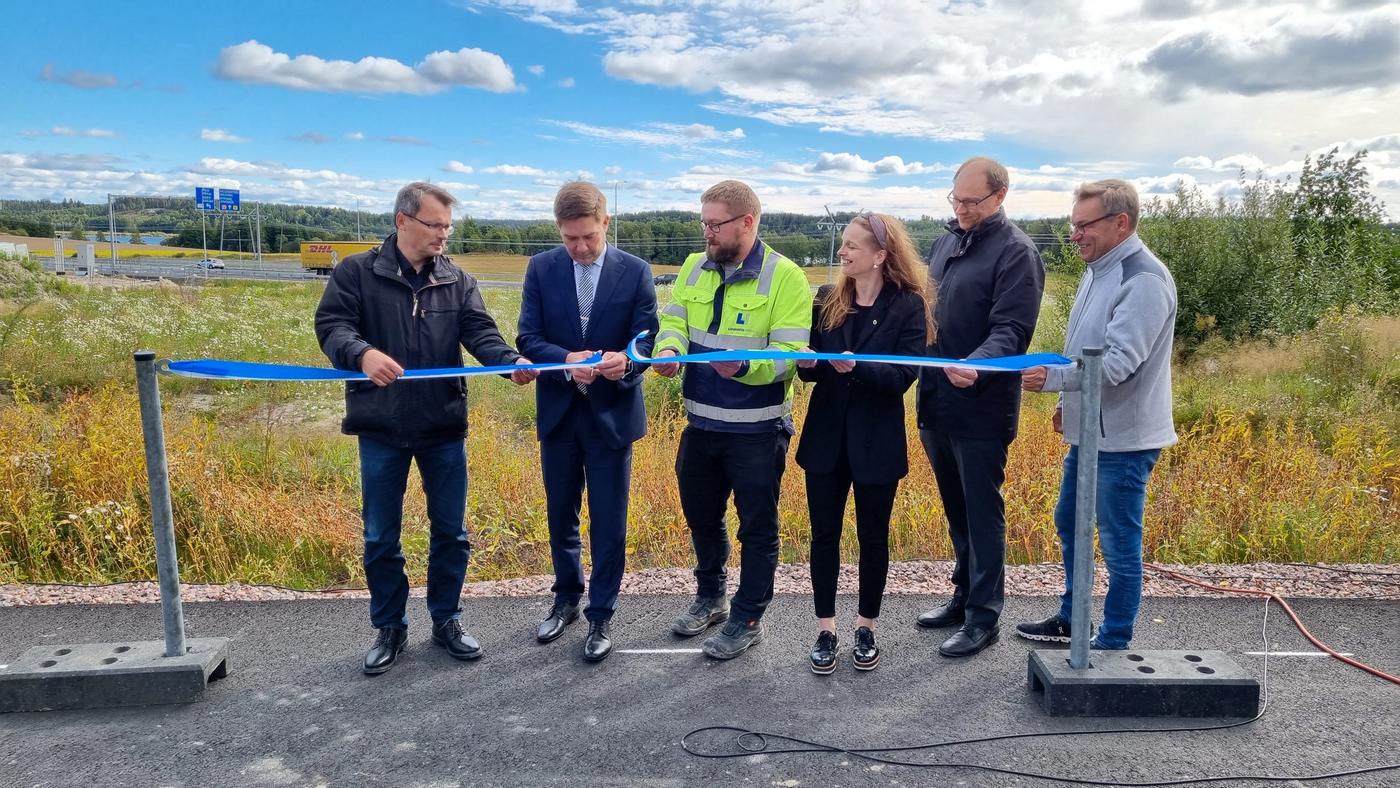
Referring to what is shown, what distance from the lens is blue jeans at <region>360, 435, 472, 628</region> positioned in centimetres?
402

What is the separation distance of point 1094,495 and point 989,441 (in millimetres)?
536

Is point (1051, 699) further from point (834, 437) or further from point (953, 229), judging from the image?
point (953, 229)

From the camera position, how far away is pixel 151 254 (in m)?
67.1

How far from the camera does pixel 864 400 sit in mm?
3863

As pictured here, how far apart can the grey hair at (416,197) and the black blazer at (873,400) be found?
180 cm

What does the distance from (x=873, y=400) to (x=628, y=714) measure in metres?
1.68

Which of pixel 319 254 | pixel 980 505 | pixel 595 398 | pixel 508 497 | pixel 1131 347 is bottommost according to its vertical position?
pixel 508 497

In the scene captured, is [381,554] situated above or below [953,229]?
below

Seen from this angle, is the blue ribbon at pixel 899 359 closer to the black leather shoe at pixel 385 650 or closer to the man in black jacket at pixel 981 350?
the man in black jacket at pixel 981 350

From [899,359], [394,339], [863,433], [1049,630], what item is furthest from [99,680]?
[1049,630]

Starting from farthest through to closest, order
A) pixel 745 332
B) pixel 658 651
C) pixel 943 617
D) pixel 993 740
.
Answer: pixel 943 617 → pixel 658 651 → pixel 745 332 → pixel 993 740

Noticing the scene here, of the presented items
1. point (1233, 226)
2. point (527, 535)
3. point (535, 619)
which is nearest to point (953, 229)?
point (535, 619)

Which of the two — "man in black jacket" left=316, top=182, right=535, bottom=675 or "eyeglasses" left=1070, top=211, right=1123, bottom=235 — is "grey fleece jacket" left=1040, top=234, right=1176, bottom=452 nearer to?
"eyeglasses" left=1070, top=211, right=1123, bottom=235

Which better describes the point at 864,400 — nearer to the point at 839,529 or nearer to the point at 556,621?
the point at 839,529
